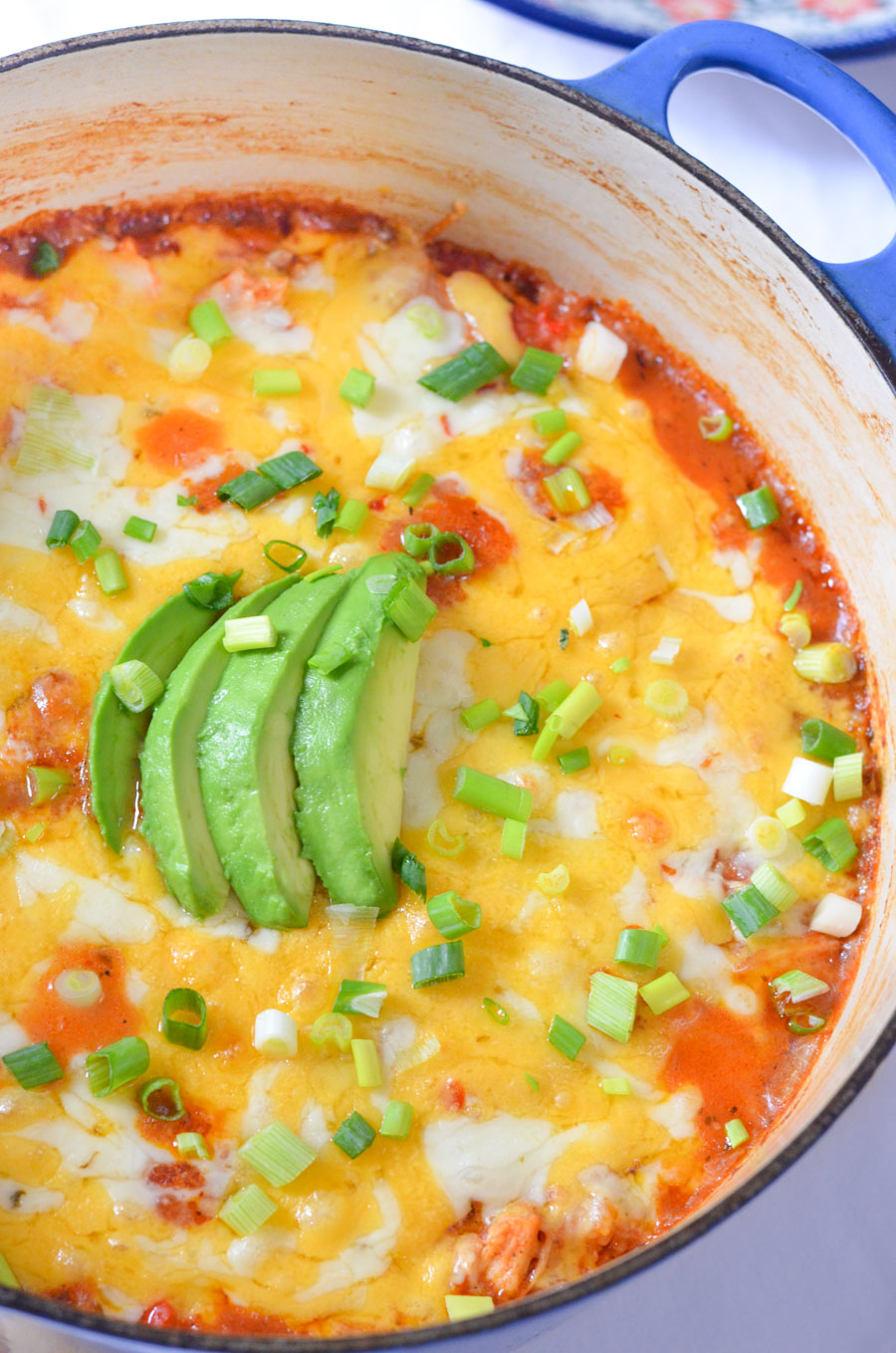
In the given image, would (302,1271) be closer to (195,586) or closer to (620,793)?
(620,793)

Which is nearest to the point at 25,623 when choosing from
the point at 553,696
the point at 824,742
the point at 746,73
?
the point at 553,696

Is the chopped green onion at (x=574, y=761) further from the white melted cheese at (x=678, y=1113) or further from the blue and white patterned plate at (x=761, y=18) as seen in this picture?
the blue and white patterned plate at (x=761, y=18)

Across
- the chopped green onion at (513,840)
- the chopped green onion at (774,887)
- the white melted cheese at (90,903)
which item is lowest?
the white melted cheese at (90,903)

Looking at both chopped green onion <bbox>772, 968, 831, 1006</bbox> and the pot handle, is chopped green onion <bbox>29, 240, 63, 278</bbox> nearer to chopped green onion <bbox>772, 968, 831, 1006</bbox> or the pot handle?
the pot handle

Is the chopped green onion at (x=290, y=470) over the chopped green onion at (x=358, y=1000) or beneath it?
over

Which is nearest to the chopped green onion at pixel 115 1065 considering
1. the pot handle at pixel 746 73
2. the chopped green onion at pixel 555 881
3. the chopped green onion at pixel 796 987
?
the chopped green onion at pixel 555 881

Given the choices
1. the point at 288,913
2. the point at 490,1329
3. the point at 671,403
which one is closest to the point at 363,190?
the point at 671,403
